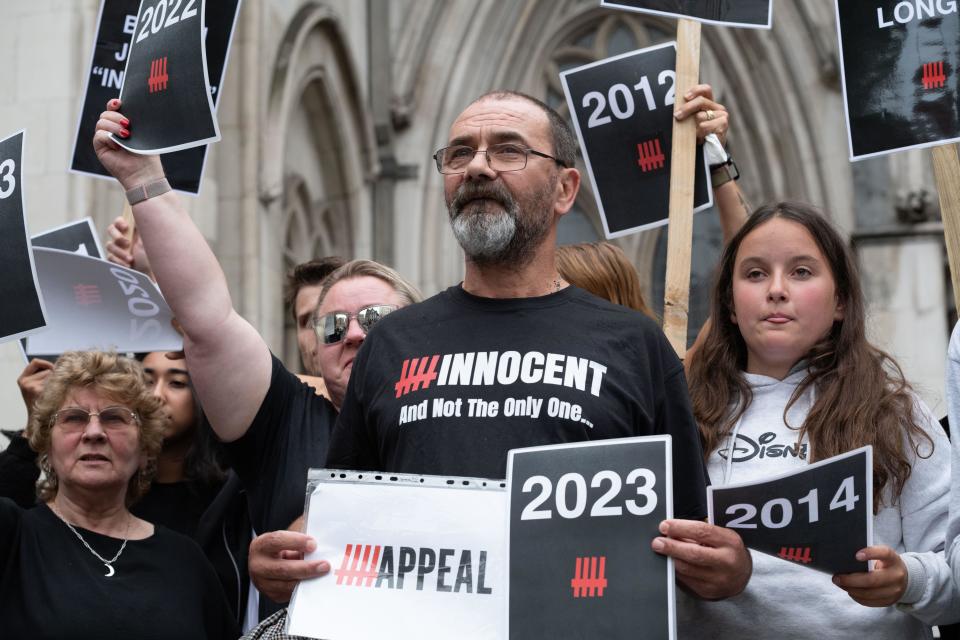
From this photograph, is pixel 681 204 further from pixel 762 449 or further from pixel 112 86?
pixel 112 86

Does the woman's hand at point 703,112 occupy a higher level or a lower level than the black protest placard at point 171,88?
higher

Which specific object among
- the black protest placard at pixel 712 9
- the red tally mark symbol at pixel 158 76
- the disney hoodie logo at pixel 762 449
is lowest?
the disney hoodie logo at pixel 762 449

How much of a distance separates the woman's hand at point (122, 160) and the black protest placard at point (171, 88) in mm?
Result: 16

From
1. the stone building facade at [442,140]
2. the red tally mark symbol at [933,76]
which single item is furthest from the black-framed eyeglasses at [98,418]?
the stone building facade at [442,140]

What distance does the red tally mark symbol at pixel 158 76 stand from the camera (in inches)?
118

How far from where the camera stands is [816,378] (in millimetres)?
3072

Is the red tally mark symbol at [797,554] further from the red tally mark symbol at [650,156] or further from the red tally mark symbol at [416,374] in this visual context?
the red tally mark symbol at [650,156]

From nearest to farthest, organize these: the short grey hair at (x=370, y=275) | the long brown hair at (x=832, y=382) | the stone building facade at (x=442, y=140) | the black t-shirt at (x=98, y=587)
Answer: the long brown hair at (x=832, y=382) < the black t-shirt at (x=98, y=587) < the short grey hair at (x=370, y=275) < the stone building facade at (x=442, y=140)

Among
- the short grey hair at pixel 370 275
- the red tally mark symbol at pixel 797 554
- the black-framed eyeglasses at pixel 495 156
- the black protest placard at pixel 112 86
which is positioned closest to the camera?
the red tally mark symbol at pixel 797 554

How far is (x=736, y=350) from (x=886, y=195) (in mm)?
9040

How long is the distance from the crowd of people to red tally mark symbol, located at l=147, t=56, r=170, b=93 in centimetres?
9

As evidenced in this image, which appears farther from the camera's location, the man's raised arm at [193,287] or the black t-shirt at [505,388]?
the man's raised arm at [193,287]

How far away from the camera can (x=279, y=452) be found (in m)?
3.12

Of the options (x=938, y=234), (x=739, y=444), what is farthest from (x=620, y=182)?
(x=938, y=234)
